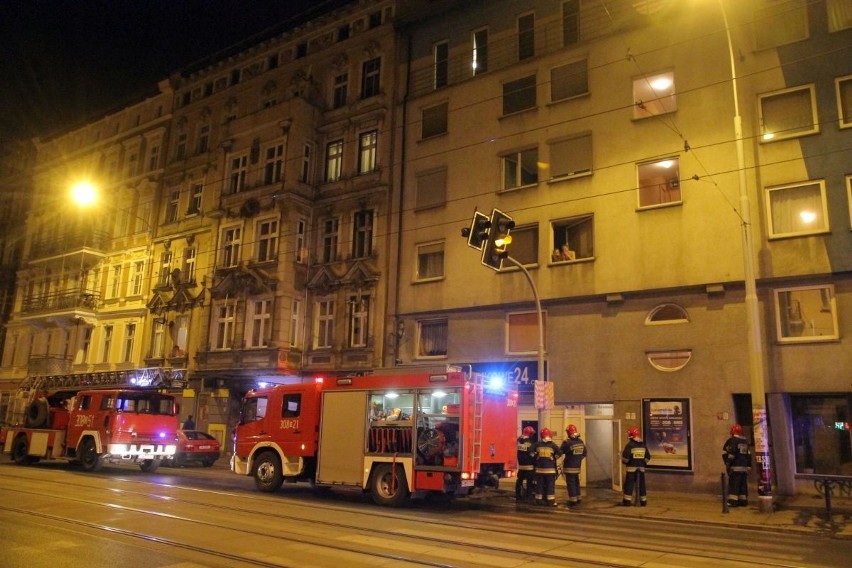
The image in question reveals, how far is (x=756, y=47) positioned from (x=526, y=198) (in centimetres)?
808

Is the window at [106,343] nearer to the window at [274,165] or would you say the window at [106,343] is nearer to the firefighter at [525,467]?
the window at [274,165]

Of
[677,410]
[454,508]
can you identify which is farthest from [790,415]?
[454,508]

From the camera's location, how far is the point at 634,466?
14.9 meters

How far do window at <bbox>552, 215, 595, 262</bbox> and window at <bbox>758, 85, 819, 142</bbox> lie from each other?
5539 mm

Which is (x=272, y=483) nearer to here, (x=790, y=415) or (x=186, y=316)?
(x=790, y=415)

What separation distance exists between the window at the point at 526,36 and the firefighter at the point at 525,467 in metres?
14.3

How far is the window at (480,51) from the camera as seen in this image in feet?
80.4

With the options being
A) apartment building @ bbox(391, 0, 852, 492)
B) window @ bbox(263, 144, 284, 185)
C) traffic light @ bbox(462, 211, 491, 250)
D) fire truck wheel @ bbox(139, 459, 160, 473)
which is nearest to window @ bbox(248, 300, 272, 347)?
window @ bbox(263, 144, 284, 185)

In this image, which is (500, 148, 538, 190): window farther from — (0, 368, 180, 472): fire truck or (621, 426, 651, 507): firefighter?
(0, 368, 180, 472): fire truck

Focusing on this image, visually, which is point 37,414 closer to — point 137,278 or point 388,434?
point 137,278

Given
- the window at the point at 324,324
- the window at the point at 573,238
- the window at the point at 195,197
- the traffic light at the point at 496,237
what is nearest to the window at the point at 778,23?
the window at the point at 573,238

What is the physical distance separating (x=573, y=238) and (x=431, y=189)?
638 cm

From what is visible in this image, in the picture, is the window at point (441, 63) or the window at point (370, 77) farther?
the window at point (370, 77)

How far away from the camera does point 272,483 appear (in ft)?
52.7
